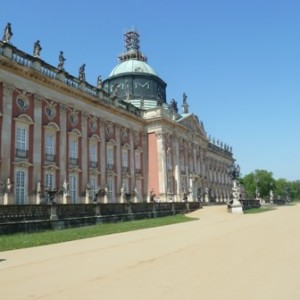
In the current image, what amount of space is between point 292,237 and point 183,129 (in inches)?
1573

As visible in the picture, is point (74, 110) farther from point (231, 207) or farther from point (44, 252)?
point (44, 252)

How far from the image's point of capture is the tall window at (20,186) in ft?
95.0

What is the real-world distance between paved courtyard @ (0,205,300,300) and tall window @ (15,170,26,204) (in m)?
15.6

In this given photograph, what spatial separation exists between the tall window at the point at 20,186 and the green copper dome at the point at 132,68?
32.8 meters

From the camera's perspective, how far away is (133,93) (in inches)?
2239

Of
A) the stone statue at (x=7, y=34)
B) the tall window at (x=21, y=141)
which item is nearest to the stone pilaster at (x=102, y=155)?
the tall window at (x=21, y=141)

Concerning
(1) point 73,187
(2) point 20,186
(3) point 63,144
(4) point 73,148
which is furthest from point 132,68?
(2) point 20,186

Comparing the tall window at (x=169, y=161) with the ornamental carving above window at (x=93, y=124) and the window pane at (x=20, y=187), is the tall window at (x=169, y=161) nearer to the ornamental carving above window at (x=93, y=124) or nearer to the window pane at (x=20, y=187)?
the ornamental carving above window at (x=93, y=124)

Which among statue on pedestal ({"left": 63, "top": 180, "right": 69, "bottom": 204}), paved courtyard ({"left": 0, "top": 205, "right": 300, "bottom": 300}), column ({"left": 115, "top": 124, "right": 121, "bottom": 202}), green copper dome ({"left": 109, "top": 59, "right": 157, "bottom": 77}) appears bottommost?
paved courtyard ({"left": 0, "top": 205, "right": 300, "bottom": 300})

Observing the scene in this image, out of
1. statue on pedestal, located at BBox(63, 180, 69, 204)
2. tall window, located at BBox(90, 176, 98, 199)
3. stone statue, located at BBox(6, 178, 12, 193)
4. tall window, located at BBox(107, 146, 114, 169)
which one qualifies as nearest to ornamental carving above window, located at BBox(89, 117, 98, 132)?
tall window, located at BBox(107, 146, 114, 169)

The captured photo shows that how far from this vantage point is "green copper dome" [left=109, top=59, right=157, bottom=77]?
2321 inches

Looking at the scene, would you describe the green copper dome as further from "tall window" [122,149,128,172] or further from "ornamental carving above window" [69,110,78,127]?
"ornamental carving above window" [69,110,78,127]

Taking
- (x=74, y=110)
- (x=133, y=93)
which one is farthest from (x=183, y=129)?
(x=74, y=110)

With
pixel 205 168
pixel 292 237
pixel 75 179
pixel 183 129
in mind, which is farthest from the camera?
pixel 205 168
